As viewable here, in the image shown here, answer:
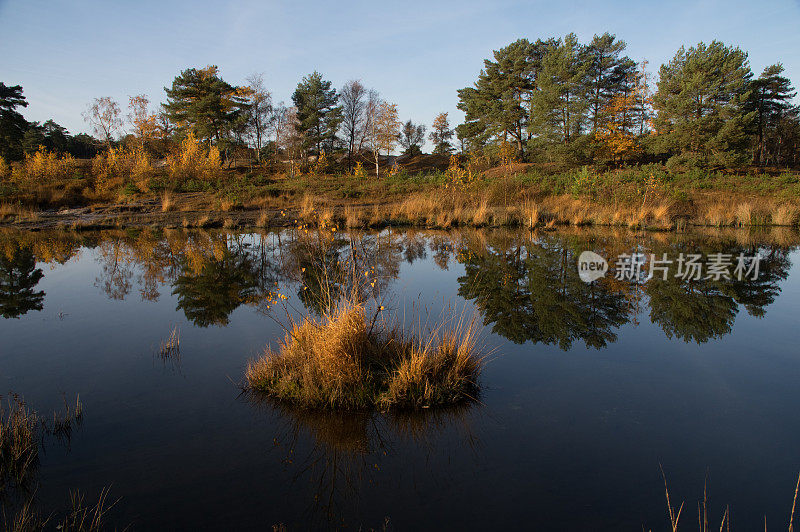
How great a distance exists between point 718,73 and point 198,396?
3923cm

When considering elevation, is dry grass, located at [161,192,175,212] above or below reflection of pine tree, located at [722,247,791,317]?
above

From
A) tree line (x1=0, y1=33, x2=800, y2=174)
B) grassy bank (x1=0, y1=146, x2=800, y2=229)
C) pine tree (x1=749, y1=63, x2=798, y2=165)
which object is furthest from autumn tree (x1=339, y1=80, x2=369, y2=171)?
pine tree (x1=749, y1=63, x2=798, y2=165)

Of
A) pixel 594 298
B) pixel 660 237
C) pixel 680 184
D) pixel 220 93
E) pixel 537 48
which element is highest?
pixel 537 48

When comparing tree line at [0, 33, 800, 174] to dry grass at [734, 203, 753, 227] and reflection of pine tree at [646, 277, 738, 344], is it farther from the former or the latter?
reflection of pine tree at [646, 277, 738, 344]

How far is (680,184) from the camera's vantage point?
26.0 m

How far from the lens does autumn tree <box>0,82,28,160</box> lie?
121ft

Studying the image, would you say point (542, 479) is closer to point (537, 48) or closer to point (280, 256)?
point (280, 256)

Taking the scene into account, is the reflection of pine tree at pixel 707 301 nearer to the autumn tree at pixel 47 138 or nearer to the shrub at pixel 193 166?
the shrub at pixel 193 166

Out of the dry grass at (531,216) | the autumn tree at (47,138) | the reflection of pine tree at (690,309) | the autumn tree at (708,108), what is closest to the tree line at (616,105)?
the autumn tree at (708,108)

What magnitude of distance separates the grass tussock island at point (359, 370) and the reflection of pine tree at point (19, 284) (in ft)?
18.5

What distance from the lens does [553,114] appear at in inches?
1351

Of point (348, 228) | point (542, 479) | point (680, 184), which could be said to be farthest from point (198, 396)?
point (680, 184)

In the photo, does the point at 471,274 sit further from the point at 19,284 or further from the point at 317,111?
the point at 317,111

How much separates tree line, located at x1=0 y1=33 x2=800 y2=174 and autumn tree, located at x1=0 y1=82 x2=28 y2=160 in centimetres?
9
